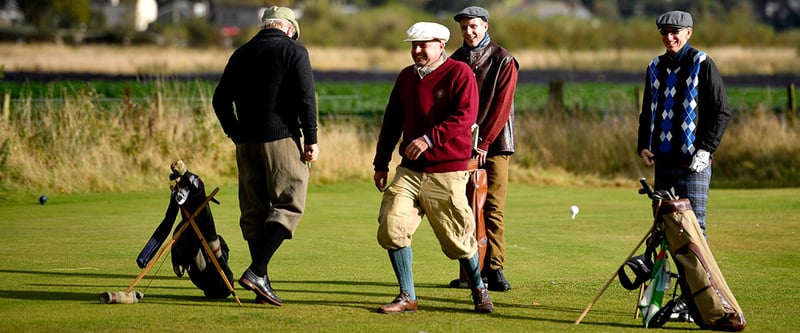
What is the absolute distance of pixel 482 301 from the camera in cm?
834

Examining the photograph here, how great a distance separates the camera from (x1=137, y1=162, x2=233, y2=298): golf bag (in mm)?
8484

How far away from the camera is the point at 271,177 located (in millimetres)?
8617

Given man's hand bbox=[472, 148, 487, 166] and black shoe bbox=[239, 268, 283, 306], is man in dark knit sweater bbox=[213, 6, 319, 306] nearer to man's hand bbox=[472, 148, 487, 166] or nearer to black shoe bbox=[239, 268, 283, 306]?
black shoe bbox=[239, 268, 283, 306]

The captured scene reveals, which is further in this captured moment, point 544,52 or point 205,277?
point 544,52

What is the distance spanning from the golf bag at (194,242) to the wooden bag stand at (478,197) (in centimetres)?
173

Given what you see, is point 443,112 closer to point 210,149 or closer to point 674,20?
point 674,20

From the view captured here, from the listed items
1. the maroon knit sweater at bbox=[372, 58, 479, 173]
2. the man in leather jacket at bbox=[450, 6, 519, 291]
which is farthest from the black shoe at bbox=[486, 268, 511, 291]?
the maroon knit sweater at bbox=[372, 58, 479, 173]

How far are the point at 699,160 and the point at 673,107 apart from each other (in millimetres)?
412

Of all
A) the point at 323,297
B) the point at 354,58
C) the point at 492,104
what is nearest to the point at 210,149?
the point at 492,104

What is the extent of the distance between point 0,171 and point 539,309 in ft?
33.1

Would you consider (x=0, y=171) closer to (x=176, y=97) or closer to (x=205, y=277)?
(x=176, y=97)

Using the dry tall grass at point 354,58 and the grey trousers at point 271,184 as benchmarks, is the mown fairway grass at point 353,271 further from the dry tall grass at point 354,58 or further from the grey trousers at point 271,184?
the dry tall grass at point 354,58

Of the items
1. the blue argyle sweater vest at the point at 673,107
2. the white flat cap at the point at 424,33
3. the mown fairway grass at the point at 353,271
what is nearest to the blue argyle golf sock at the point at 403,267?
the mown fairway grass at the point at 353,271

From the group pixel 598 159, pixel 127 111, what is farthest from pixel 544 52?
pixel 127 111
